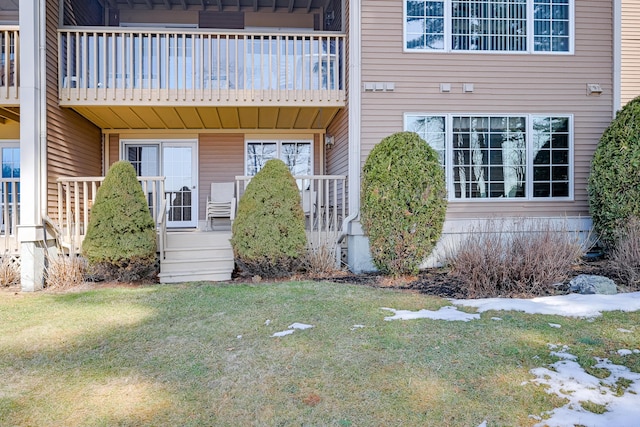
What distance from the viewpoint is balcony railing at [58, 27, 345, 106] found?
675 cm

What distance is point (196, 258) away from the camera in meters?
6.65

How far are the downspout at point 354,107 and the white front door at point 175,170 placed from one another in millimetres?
3934

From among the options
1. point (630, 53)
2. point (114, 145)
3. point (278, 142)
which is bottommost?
point (114, 145)

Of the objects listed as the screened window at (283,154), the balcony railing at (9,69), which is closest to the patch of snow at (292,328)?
the balcony railing at (9,69)

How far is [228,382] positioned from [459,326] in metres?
2.07

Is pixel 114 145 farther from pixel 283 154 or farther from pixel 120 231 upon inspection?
pixel 120 231

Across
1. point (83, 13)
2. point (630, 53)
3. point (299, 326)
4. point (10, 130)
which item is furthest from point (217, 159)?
point (630, 53)

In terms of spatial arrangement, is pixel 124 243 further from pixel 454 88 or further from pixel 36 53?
pixel 454 88

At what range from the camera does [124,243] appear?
229 inches

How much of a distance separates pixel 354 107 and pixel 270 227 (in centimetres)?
245

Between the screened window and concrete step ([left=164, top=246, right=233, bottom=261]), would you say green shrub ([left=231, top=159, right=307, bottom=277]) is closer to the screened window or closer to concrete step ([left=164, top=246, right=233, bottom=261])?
concrete step ([left=164, top=246, right=233, bottom=261])

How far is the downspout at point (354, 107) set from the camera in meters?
6.80

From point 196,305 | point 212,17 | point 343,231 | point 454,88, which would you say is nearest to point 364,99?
point 454,88

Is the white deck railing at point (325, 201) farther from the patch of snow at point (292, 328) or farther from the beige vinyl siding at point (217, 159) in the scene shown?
the patch of snow at point (292, 328)
